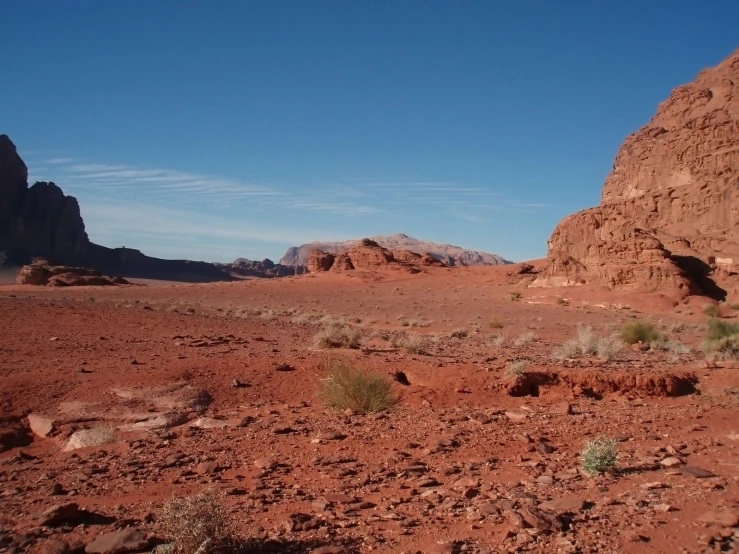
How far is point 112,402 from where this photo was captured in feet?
29.0

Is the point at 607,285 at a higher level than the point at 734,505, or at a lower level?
higher

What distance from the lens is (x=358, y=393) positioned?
28.6 ft

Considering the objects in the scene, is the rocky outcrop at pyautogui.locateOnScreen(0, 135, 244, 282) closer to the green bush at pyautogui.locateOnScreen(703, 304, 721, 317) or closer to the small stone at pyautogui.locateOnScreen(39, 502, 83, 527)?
the green bush at pyautogui.locateOnScreen(703, 304, 721, 317)

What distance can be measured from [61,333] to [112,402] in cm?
915

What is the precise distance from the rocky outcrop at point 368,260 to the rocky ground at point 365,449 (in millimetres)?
66013

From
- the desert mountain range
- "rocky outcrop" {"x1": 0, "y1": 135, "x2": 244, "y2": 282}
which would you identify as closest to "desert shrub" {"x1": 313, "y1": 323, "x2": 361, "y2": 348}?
the desert mountain range

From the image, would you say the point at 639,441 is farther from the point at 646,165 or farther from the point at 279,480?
the point at 646,165

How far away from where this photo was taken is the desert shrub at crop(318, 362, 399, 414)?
28.4 ft

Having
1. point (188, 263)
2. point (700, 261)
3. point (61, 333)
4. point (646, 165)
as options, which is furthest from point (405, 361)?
point (188, 263)

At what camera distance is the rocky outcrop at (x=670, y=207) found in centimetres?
4475

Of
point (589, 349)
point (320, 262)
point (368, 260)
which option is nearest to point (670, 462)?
point (589, 349)

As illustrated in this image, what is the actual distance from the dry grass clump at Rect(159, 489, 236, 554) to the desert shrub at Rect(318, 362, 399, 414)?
15.6ft

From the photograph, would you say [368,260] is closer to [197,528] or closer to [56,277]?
[56,277]

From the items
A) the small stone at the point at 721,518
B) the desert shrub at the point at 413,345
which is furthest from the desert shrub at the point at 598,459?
the desert shrub at the point at 413,345
